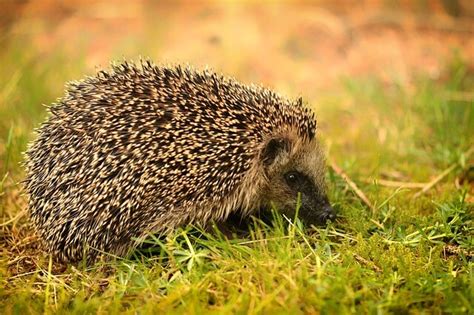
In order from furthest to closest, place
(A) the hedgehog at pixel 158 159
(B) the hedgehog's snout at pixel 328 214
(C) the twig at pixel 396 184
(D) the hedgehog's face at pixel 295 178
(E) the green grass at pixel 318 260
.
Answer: (C) the twig at pixel 396 184 → (D) the hedgehog's face at pixel 295 178 → (B) the hedgehog's snout at pixel 328 214 → (A) the hedgehog at pixel 158 159 → (E) the green grass at pixel 318 260

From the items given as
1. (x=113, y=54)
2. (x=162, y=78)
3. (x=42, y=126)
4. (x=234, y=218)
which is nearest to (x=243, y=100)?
(x=162, y=78)

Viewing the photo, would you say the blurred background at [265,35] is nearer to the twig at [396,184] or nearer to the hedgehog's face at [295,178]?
the twig at [396,184]

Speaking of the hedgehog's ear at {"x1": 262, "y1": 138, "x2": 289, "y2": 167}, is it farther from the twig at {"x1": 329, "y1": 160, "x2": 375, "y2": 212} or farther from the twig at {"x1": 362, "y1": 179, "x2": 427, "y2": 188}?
the twig at {"x1": 362, "y1": 179, "x2": 427, "y2": 188}

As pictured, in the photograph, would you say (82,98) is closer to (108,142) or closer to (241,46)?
(108,142)

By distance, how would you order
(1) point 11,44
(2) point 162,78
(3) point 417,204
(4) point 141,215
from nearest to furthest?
1. (4) point 141,215
2. (2) point 162,78
3. (3) point 417,204
4. (1) point 11,44

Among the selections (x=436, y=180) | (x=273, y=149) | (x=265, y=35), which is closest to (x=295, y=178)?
(x=273, y=149)

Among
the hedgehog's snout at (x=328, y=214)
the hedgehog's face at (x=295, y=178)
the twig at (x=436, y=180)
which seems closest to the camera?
the hedgehog's snout at (x=328, y=214)

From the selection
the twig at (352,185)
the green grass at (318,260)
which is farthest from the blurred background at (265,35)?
the twig at (352,185)
